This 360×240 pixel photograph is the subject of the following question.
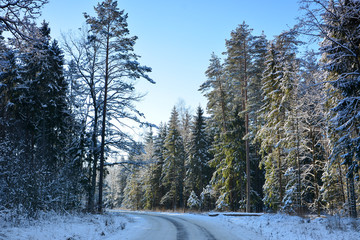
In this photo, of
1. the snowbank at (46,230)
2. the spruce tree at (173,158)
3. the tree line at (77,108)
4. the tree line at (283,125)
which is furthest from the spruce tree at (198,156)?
the snowbank at (46,230)

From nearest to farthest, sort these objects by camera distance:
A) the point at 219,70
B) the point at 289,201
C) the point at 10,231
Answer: the point at 10,231 < the point at 289,201 < the point at 219,70

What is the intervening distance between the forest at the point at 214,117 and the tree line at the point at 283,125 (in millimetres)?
117

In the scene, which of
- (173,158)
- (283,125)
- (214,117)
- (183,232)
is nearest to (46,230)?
(183,232)

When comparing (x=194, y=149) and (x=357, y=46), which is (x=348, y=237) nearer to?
(x=357, y=46)

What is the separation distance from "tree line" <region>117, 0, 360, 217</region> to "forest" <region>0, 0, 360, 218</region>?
117 millimetres

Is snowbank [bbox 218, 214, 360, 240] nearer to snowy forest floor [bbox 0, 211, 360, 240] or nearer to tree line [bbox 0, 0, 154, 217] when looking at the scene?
snowy forest floor [bbox 0, 211, 360, 240]

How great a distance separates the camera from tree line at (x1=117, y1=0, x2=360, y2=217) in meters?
11.1

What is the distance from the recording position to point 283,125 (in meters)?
22.2

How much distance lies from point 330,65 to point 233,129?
18.6 m

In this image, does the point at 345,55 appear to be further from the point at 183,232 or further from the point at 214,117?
the point at 214,117

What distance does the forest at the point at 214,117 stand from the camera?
35.0 ft

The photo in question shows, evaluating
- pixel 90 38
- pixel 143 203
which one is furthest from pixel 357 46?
pixel 143 203

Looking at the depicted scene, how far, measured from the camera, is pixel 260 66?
90.8ft

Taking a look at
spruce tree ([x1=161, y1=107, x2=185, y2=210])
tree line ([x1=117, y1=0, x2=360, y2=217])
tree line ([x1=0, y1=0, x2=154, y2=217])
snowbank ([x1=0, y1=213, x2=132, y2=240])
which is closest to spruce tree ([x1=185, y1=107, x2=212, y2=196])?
tree line ([x1=117, y1=0, x2=360, y2=217])
